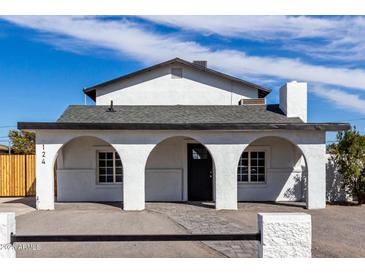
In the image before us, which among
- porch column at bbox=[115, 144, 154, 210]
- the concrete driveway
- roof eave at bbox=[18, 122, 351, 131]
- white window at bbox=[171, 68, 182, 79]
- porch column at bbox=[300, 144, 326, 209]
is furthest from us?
white window at bbox=[171, 68, 182, 79]

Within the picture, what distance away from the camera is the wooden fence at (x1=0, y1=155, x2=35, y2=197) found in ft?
44.4

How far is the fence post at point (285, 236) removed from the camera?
4.03 meters

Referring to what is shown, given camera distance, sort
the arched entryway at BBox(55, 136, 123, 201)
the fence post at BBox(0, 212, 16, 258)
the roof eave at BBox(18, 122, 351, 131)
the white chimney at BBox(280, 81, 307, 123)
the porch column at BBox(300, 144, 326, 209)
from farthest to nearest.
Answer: the white chimney at BBox(280, 81, 307, 123), the arched entryway at BBox(55, 136, 123, 201), the porch column at BBox(300, 144, 326, 209), the roof eave at BBox(18, 122, 351, 131), the fence post at BBox(0, 212, 16, 258)

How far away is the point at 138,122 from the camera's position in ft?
34.8

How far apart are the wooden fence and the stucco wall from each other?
14.6 ft

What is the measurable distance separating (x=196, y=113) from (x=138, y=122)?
8.99ft

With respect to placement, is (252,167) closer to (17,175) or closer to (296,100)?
(296,100)

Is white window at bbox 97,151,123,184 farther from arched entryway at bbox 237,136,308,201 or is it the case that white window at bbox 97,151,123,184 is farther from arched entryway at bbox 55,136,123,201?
arched entryway at bbox 237,136,308,201

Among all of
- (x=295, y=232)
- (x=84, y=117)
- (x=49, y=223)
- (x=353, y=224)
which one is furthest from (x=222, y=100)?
(x=295, y=232)

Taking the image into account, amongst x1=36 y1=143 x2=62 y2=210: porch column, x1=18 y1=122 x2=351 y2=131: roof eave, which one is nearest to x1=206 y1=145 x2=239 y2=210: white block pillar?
x1=18 y1=122 x2=351 y2=131: roof eave

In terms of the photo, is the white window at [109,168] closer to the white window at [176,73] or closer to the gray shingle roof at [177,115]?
the gray shingle roof at [177,115]

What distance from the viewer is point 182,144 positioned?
1208 cm

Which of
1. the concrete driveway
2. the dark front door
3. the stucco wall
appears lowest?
the concrete driveway

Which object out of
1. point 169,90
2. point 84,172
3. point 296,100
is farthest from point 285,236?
point 169,90
